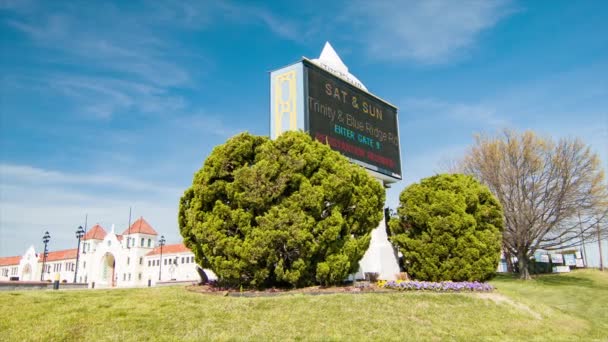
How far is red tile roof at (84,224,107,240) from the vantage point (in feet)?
211

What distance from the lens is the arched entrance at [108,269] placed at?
59.5 metres

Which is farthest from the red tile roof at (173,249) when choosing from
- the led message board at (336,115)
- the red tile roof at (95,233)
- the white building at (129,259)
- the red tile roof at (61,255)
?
the led message board at (336,115)

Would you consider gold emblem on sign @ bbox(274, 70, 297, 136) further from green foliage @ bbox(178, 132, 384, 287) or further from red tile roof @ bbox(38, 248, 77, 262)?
red tile roof @ bbox(38, 248, 77, 262)

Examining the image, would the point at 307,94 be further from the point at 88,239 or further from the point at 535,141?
the point at 88,239

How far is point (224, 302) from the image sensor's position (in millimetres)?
11906

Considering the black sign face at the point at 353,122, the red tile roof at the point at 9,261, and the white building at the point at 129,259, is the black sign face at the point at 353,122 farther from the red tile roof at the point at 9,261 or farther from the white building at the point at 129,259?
the red tile roof at the point at 9,261

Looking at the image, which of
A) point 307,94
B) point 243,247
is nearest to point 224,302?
point 243,247

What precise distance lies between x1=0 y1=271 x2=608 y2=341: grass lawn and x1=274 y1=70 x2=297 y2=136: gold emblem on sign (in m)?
7.21

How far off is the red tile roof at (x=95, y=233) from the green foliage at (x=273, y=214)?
2214 inches

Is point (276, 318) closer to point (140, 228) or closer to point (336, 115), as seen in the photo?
point (336, 115)

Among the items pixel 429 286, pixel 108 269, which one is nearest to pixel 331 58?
pixel 429 286

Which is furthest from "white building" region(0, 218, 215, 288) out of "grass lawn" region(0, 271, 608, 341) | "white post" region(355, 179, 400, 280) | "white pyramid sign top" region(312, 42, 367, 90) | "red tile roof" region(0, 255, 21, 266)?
"grass lawn" region(0, 271, 608, 341)

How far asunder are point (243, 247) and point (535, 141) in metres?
26.7

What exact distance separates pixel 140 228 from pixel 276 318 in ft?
176
